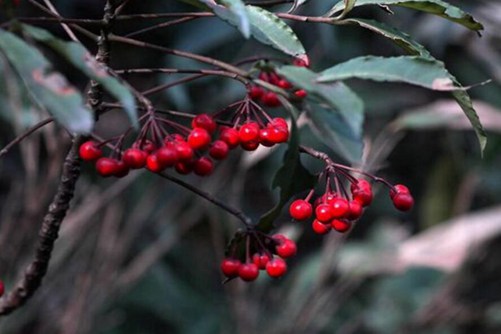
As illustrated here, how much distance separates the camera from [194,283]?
281cm

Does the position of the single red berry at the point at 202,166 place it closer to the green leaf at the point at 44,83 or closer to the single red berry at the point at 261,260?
the single red berry at the point at 261,260

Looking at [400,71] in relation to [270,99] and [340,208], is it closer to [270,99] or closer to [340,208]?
[340,208]

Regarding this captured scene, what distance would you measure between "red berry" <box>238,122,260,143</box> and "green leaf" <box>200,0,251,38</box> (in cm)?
10

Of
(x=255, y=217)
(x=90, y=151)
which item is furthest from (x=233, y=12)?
(x=255, y=217)

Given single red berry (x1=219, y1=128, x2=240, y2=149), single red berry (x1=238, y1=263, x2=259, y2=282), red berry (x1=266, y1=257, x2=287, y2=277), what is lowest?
single red berry (x1=238, y1=263, x2=259, y2=282)

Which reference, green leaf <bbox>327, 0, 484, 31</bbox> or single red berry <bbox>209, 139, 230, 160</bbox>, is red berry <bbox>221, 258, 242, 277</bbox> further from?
green leaf <bbox>327, 0, 484, 31</bbox>

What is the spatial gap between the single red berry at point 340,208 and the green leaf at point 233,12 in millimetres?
206

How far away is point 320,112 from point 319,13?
A: 1.69m

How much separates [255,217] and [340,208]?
6.70 feet

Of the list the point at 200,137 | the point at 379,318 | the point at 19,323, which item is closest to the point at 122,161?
the point at 200,137

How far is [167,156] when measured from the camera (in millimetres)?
771

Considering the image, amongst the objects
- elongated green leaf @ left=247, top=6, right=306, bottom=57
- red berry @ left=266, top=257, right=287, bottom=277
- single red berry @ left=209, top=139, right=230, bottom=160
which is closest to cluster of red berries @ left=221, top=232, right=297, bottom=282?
red berry @ left=266, top=257, right=287, bottom=277

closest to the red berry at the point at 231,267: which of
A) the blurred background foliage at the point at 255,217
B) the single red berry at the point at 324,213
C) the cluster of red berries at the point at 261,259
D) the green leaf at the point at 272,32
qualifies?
the cluster of red berries at the point at 261,259

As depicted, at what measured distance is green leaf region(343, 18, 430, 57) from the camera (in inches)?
31.7
